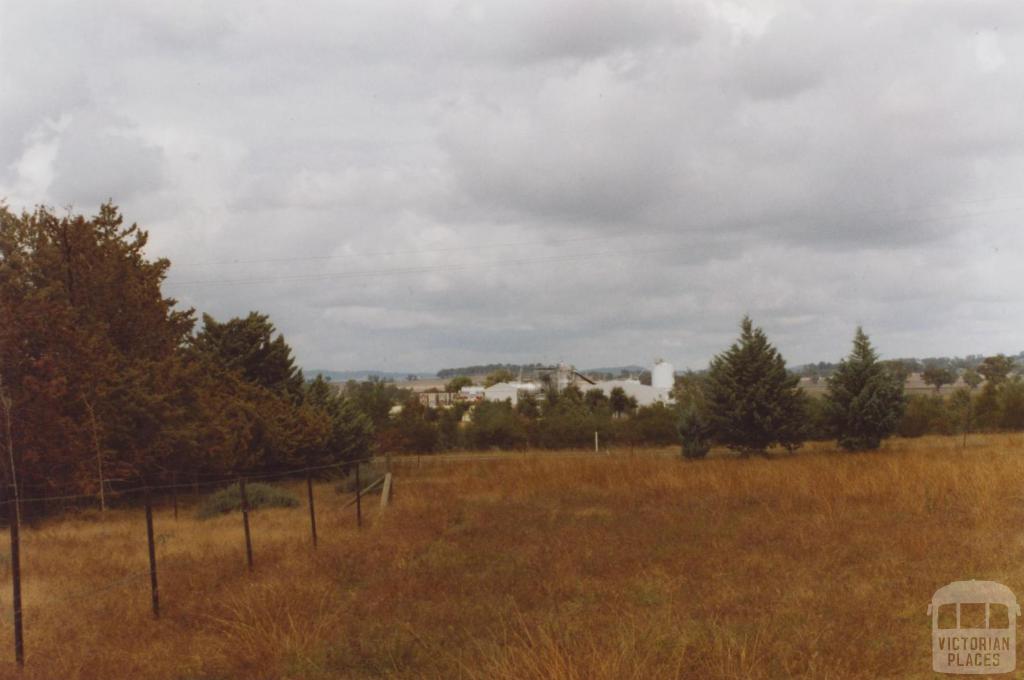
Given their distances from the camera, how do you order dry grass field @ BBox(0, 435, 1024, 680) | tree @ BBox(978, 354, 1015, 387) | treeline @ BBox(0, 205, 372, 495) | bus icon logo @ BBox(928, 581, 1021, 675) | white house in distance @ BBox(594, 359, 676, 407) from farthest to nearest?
white house in distance @ BBox(594, 359, 676, 407), tree @ BBox(978, 354, 1015, 387), treeline @ BBox(0, 205, 372, 495), dry grass field @ BBox(0, 435, 1024, 680), bus icon logo @ BBox(928, 581, 1021, 675)

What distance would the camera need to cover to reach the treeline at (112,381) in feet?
67.3

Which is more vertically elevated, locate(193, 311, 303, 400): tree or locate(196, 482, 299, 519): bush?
locate(193, 311, 303, 400): tree

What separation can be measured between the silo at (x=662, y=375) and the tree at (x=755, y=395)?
3721 inches

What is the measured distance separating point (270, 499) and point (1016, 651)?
63.6 ft

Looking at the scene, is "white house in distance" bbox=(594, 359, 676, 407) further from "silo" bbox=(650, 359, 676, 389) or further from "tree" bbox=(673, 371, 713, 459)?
"tree" bbox=(673, 371, 713, 459)

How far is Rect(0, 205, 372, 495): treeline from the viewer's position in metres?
20.5

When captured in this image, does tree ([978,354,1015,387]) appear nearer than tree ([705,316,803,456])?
No

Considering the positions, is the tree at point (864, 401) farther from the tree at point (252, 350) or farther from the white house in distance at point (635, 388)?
the white house in distance at point (635, 388)

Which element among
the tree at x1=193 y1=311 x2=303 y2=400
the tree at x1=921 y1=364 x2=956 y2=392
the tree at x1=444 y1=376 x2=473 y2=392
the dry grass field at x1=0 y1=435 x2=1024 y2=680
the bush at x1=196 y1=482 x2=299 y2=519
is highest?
the tree at x1=193 y1=311 x2=303 y2=400

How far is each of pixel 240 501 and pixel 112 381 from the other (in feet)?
21.3

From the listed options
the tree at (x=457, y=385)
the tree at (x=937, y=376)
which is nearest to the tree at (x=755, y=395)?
the tree at (x=937, y=376)

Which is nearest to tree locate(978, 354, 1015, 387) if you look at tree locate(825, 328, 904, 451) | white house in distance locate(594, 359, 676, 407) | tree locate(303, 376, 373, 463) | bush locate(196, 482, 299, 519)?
white house in distance locate(594, 359, 676, 407)

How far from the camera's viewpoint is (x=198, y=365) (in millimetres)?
27141

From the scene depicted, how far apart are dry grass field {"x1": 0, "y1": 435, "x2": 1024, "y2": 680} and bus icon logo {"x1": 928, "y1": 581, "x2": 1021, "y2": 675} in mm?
192
